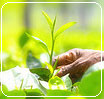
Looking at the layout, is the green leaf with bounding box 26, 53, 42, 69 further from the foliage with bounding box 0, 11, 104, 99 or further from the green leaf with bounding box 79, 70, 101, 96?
the green leaf with bounding box 79, 70, 101, 96

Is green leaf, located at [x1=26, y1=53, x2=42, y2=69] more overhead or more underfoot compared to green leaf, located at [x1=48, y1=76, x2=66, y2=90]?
more underfoot

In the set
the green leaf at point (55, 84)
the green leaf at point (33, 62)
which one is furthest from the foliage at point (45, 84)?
the green leaf at point (33, 62)

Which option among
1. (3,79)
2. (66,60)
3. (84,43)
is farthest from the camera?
(84,43)

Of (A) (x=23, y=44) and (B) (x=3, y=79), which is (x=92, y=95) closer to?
(B) (x=3, y=79)

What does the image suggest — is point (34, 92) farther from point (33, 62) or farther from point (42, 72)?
point (33, 62)

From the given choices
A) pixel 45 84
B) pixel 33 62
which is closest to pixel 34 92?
pixel 45 84

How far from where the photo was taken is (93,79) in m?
0.32

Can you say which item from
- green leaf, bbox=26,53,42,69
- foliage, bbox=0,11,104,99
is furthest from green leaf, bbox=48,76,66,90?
green leaf, bbox=26,53,42,69

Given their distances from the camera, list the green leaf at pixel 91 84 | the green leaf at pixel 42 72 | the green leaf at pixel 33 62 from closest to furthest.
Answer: the green leaf at pixel 91 84 < the green leaf at pixel 42 72 < the green leaf at pixel 33 62

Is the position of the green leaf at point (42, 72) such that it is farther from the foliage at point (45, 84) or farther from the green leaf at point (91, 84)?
the green leaf at point (91, 84)

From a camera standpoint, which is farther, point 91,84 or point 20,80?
point 20,80

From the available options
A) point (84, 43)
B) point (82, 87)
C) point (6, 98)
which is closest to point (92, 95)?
point (82, 87)

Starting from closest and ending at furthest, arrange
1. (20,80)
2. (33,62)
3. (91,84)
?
(91,84) < (20,80) < (33,62)

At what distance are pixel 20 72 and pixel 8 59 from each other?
41cm
